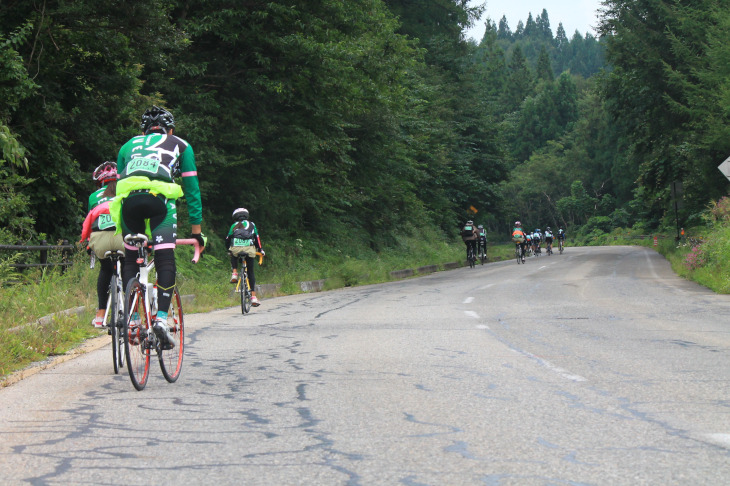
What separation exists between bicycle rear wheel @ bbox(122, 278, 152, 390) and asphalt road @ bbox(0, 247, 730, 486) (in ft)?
0.53

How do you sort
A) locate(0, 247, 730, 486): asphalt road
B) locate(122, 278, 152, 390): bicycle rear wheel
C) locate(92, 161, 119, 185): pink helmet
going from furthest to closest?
locate(92, 161, 119, 185): pink helmet, locate(122, 278, 152, 390): bicycle rear wheel, locate(0, 247, 730, 486): asphalt road

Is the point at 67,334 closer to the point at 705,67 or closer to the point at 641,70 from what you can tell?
the point at 705,67

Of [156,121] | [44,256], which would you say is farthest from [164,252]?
[44,256]

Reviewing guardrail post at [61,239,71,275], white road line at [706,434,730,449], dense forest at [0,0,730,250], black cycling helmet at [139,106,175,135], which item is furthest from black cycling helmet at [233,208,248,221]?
white road line at [706,434,730,449]

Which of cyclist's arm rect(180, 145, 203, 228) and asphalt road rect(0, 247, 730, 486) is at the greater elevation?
cyclist's arm rect(180, 145, 203, 228)

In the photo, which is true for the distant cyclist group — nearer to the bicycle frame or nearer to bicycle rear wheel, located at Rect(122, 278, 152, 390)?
the bicycle frame

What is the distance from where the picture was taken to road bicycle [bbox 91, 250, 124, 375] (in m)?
6.55

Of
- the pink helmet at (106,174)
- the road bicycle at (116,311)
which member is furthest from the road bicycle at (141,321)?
the pink helmet at (106,174)

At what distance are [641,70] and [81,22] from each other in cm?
2908

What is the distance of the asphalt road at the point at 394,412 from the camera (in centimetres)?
400

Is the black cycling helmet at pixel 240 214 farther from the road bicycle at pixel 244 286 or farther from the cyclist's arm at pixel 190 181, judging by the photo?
the cyclist's arm at pixel 190 181

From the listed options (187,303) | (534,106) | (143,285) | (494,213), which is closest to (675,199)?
(494,213)

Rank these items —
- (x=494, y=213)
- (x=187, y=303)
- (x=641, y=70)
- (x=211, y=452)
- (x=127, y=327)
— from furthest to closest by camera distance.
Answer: (x=494, y=213) < (x=641, y=70) < (x=187, y=303) < (x=127, y=327) < (x=211, y=452)

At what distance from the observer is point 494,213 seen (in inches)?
2111
